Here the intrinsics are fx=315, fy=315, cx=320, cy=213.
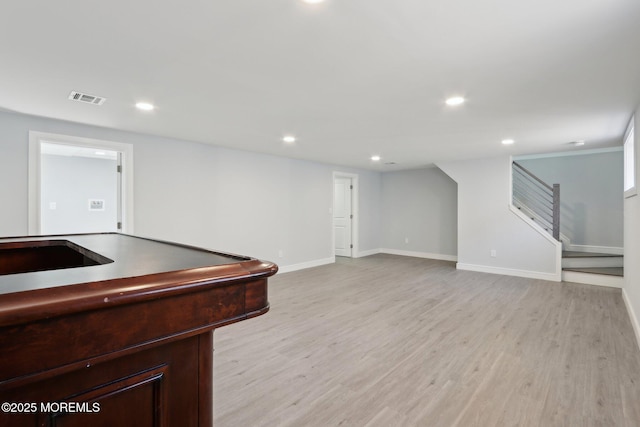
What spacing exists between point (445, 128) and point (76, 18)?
352 cm

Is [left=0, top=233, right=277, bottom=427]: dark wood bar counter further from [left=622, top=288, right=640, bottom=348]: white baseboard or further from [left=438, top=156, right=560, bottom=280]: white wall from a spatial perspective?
[left=438, top=156, right=560, bottom=280]: white wall

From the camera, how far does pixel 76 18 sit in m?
1.64

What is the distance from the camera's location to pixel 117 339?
66 centimetres

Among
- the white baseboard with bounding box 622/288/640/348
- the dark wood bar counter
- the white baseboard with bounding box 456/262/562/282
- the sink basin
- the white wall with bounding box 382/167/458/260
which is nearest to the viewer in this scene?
the dark wood bar counter

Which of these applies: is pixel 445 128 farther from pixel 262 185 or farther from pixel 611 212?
pixel 611 212

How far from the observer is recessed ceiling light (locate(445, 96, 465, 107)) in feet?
9.10

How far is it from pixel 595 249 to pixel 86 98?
8566 millimetres

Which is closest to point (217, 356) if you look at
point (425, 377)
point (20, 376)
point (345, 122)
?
point (425, 377)

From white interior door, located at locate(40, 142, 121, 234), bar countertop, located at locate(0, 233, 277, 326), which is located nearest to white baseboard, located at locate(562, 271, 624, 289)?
bar countertop, located at locate(0, 233, 277, 326)

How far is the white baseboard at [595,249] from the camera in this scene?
613 centimetres

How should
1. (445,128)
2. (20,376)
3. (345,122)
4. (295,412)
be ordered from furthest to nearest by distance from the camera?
(445,128), (345,122), (295,412), (20,376)

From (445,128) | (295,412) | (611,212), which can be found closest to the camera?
(295,412)

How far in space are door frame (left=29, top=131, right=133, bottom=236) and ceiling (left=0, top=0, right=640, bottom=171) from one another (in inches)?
12.0

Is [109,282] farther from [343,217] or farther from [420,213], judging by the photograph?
[420,213]
